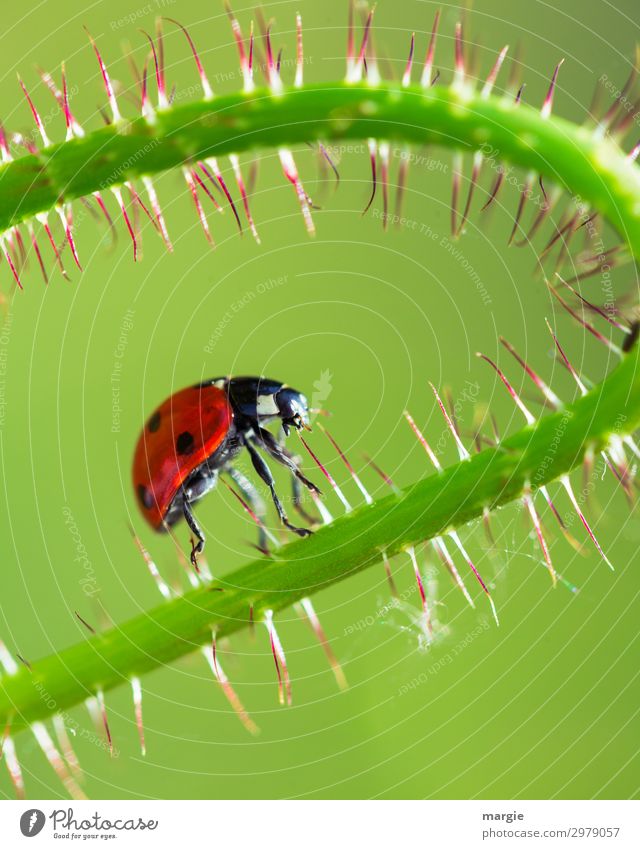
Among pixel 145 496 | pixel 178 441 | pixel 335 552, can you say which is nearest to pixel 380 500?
pixel 335 552

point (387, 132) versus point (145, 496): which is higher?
point (145, 496)

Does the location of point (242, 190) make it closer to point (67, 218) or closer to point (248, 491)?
point (67, 218)

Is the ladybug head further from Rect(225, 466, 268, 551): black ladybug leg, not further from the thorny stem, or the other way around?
the thorny stem

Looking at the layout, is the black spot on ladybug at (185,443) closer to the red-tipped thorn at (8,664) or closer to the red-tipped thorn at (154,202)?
the red-tipped thorn at (154,202)

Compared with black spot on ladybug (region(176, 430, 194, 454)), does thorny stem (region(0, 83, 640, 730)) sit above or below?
below

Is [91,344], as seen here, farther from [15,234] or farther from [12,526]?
[15,234]

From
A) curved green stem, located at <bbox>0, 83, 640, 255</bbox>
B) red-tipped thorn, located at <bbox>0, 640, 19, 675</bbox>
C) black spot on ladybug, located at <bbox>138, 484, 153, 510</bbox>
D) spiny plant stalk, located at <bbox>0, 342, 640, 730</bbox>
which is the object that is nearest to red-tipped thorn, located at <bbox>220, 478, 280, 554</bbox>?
spiny plant stalk, located at <bbox>0, 342, 640, 730</bbox>
